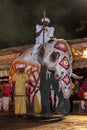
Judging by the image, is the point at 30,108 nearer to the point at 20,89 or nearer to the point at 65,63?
the point at 20,89

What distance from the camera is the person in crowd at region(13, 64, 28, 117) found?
13688mm

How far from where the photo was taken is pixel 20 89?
13.9 m

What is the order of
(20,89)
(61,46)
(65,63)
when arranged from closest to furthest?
(65,63) → (61,46) → (20,89)

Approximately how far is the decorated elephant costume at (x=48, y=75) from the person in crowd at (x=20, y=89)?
0.76 feet

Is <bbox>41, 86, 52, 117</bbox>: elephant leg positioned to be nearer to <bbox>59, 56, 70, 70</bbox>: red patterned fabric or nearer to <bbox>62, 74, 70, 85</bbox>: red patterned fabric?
<bbox>62, 74, 70, 85</bbox>: red patterned fabric

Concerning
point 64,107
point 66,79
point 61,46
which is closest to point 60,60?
point 61,46

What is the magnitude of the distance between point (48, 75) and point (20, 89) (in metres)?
1.35

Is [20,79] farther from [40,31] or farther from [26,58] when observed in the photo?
[40,31]

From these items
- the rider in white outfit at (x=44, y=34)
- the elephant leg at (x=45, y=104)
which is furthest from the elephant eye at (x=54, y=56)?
the elephant leg at (x=45, y=104)

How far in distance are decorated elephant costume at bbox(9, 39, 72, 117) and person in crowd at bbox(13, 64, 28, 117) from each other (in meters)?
0.23

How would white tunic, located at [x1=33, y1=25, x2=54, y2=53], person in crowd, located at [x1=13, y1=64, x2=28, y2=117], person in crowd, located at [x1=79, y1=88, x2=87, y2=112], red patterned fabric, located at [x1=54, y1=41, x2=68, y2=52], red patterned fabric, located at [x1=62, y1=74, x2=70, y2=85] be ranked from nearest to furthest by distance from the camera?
1. red patterned fabric, located at [x1=62, y1=74, x2=70, y2=85]
2. red patterned fabric, located at [x1=54, y1=41, x2=68, y2=52]
3. white tunic, located at [x1=33, y1=25, x2=54, y2=53]
4. person in crowd, located at [x1=13, y1=64, x2=28, y2=117]
5. person in crowd, located at [x1=79, y1=88, x2=87, y2=112]

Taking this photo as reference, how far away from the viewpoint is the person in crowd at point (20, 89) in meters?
13.7

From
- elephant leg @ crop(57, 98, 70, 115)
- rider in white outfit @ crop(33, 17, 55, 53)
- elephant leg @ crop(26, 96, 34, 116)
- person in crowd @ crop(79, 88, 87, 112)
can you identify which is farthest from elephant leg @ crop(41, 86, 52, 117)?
person in crowd @ crop(79, 88, 87, 112)

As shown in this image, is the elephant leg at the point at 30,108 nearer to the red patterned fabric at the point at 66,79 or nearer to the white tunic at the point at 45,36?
the red patterned fabric at the point at 66,79
